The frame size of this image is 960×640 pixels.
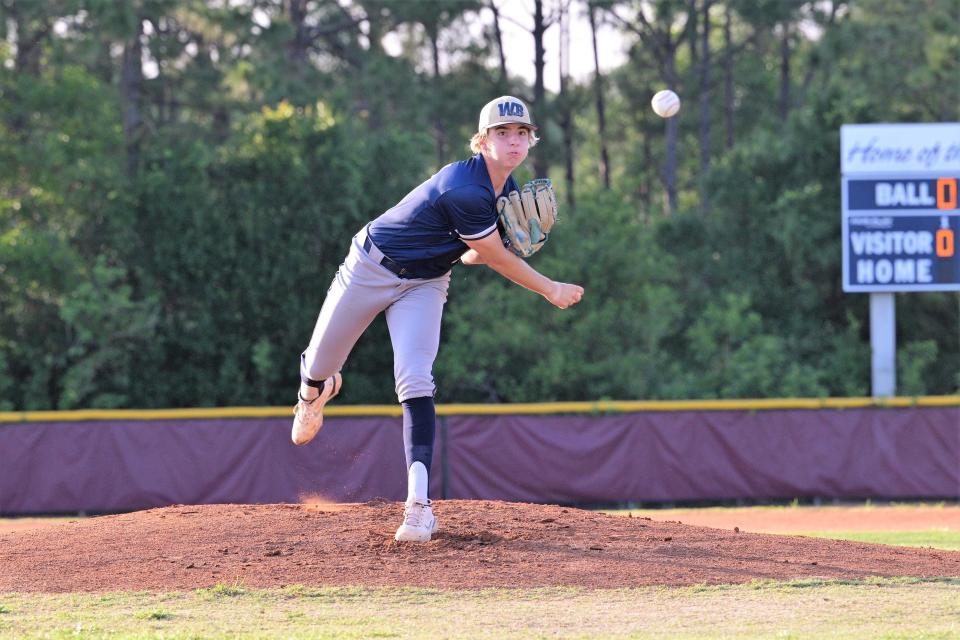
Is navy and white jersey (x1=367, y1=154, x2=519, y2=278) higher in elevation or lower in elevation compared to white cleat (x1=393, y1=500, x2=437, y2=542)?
higher

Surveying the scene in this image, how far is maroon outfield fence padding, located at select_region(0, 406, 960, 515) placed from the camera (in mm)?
14516

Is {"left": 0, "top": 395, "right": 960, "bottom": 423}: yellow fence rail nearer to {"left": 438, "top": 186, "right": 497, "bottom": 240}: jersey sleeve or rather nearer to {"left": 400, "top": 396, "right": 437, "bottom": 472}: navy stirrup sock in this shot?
{"left": 400, "top": 396, "right": 437, "bottom": 472}: navy stirrup sock

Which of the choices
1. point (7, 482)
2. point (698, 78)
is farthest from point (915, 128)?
point (698, 78)

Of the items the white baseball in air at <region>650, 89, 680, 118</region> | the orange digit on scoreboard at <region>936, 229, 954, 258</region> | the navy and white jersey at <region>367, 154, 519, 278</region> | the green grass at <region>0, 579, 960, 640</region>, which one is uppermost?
the white baseball in air at <region>650, 89, 680, 118</region>

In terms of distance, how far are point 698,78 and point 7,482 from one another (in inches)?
1010

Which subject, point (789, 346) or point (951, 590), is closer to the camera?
point (951, 590)

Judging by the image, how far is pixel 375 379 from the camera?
20.4m

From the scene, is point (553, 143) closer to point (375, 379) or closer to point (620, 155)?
point (620, 155)

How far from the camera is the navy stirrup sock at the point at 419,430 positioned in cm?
566

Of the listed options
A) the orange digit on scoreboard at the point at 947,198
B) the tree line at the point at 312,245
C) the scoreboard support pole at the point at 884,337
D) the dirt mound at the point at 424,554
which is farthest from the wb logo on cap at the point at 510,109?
the tree line at the point at 312,245

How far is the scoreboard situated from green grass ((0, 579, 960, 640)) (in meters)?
11.4

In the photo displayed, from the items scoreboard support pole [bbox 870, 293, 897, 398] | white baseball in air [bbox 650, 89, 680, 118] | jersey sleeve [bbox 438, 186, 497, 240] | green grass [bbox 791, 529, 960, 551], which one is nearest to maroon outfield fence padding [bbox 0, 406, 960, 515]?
scoreboard support pole [bbox 870, 293, 897, 398]

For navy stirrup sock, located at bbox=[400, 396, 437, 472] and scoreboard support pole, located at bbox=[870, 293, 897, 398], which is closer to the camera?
navy stirrup sock, located at bbox=[400, 396, 437, 472]

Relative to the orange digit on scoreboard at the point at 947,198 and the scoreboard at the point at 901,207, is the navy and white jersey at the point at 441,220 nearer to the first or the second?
the scoreboard at the point at 901,207
